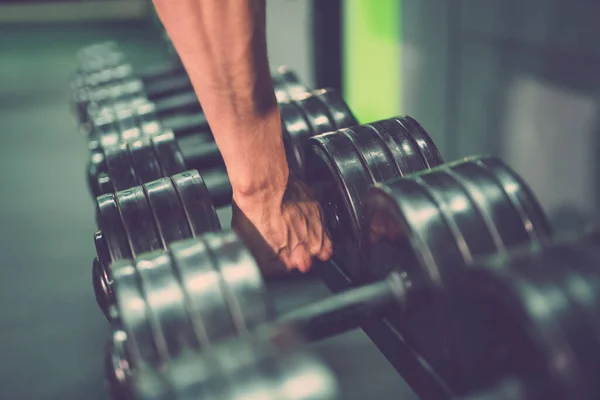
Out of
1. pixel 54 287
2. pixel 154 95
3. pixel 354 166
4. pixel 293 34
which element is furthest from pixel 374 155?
pixel 293 34

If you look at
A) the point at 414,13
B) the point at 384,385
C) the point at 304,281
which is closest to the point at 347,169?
the point at 384,385

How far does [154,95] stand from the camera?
6.13ft

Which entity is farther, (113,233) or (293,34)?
(293,34)

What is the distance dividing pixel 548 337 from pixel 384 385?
64 centimetres

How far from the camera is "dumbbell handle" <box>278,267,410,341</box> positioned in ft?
2.21

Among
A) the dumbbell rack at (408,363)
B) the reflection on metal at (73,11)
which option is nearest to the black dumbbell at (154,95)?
the dumbbell rack at (408,363)

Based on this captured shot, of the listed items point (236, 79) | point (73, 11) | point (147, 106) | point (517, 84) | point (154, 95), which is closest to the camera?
point (236, 79)

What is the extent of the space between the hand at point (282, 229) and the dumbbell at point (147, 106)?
434mm

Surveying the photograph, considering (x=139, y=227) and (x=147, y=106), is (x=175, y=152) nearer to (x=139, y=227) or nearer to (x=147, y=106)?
(x=139, y=227)

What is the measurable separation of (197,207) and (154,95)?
112 cm

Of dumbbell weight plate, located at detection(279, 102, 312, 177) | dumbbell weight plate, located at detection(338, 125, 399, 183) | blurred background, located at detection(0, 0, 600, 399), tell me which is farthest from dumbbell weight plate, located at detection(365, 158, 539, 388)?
blurred background, located at detection(0, 0, 600, 399)

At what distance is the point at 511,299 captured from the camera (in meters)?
0.51

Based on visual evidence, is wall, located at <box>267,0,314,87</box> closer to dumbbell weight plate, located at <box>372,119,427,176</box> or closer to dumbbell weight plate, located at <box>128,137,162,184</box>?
dumbbell weight plate, located at <box>128,137,162,184</box>

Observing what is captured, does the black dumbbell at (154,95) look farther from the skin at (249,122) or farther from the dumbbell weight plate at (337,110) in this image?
the skin at (249,122)
